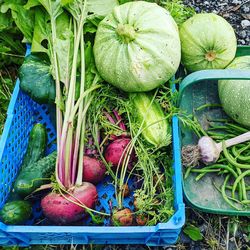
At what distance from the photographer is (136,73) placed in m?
1.83

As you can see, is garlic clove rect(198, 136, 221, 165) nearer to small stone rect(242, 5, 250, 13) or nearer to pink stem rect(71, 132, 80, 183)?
pink stem rect(71, 132, 80, 183)

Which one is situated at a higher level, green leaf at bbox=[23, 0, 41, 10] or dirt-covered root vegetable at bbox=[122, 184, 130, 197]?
green leaf at bbox=[23, 0, 41, 10]

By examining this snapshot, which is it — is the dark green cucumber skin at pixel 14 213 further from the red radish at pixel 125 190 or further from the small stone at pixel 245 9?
the small stone at pixel 245 9

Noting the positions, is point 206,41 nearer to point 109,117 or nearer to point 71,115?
point 109,117

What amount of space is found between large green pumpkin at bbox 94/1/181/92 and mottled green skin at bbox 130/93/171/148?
0.06 m

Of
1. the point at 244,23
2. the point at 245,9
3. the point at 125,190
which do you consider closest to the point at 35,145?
the point at 125,190

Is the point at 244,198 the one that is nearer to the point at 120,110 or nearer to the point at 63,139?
the point at 120,110

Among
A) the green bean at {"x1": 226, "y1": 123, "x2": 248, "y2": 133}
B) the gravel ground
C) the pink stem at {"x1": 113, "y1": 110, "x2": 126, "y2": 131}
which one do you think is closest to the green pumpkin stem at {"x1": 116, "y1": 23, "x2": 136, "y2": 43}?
the pink stem at {"x1": 113, "y1": 110, "x2": 126, "y2": 131}

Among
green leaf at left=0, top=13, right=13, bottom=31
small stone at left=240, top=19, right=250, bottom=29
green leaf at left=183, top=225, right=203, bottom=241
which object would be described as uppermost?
green leaf at left=0, top=13, right=13, bottom=31

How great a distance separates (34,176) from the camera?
6.07 feet

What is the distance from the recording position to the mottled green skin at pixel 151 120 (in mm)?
1856

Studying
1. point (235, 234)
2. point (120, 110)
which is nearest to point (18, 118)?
Result: point (120, 110)

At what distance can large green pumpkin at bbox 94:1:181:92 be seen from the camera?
181 centimetres

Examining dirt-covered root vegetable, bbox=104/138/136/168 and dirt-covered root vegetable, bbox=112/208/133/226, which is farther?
dirt-covered root vegetable, bbox=104/138/136/168
